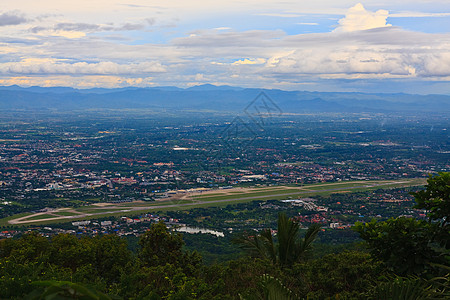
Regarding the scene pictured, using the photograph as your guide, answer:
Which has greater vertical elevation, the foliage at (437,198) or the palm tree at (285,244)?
the foliage at (437,198)

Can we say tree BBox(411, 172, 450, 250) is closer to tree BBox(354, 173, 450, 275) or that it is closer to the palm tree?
tree BBox(354, 173, 450, 275)

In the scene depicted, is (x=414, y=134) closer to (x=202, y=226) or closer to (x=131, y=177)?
(x=131, y=177)

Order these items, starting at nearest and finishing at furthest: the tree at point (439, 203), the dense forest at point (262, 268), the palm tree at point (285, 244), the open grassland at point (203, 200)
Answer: the dense forest at point (262, 268) → the tree at point (439, 203) → the palm tree at point (285, 244) → the open grassland at point (203, 200)

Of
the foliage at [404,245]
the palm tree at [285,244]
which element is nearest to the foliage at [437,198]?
the foliage at [404,245]

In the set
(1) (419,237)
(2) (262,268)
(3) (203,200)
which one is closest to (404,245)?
(1) (419,237)

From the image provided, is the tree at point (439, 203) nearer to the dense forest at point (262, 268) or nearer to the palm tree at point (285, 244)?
the dense forest at point (262, 268)
